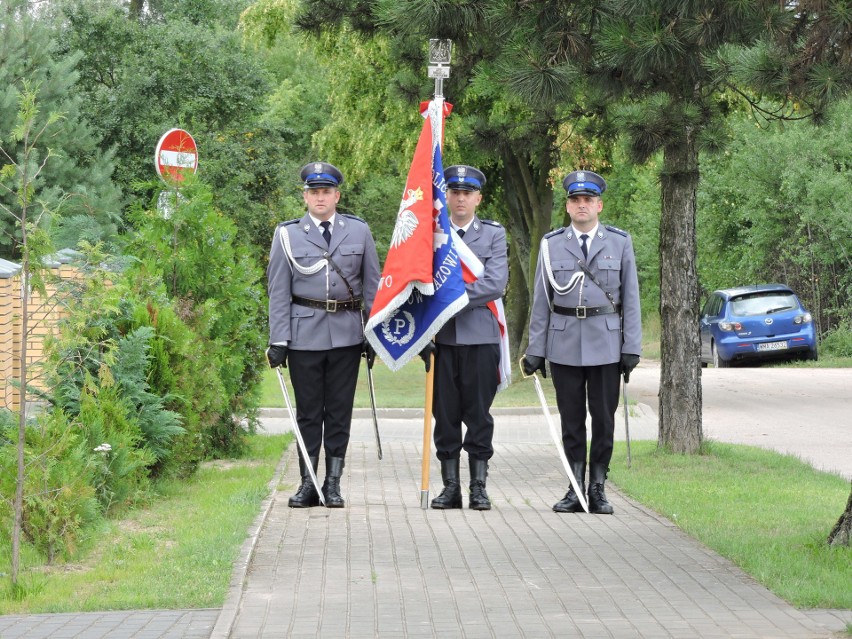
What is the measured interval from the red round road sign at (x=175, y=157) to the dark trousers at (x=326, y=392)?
254 centimetres

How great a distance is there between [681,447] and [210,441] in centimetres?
399

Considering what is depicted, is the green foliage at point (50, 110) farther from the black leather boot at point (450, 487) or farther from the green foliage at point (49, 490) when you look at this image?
the green foliage at point (49, 490)

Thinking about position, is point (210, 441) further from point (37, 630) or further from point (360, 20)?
point (37, 630)

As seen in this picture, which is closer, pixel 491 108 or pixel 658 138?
pixel 658 138

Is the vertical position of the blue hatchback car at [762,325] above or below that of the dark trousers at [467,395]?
above

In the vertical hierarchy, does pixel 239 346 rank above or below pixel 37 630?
above

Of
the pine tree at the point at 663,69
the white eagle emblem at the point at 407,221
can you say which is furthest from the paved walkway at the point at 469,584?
the pine tree at the point at 663,69

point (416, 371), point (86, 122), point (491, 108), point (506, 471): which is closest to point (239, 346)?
point (506, 471)

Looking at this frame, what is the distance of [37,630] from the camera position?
585 centimetres

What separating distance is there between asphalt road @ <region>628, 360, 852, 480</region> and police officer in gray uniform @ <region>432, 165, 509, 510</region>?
13.5 ft

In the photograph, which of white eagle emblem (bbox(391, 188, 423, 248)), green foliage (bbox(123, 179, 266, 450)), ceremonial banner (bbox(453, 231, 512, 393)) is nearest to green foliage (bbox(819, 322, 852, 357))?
green foliage (bbox(123, 179, 266, 450))

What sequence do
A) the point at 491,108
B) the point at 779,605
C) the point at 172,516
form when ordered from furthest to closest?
1. the point at 491,108
2. the point at 172,516
3. the point at 779,605

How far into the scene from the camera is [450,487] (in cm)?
916

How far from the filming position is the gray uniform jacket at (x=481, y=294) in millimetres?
9000
